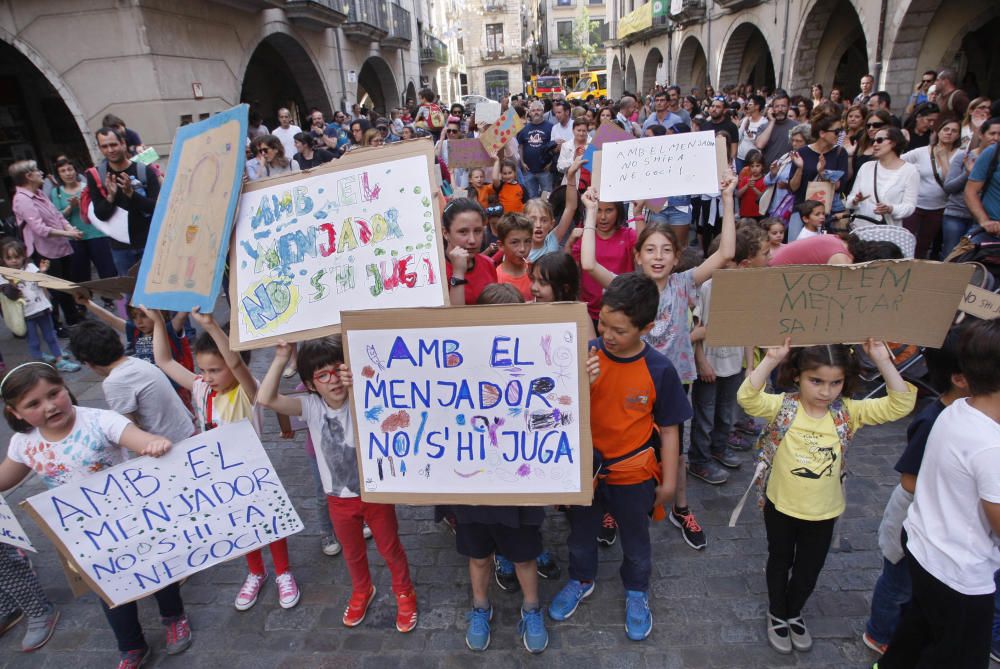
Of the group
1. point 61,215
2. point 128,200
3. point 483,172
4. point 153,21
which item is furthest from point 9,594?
point 153,21

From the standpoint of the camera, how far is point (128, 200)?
595 centimetres

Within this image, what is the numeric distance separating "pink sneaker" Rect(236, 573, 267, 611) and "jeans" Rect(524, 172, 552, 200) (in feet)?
24.3

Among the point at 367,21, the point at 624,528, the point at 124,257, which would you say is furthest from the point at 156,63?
the point at 367,21

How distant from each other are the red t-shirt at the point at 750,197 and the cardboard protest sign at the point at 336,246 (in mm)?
5686

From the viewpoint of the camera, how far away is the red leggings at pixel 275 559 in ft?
10.4

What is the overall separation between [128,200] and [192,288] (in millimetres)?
4272

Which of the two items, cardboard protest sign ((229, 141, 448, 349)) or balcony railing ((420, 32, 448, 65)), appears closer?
cardboard protest sign ((229, 141, 448, 349))

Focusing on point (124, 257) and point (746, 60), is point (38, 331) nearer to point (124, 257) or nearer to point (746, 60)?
point (124, 257)

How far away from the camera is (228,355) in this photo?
2.86m

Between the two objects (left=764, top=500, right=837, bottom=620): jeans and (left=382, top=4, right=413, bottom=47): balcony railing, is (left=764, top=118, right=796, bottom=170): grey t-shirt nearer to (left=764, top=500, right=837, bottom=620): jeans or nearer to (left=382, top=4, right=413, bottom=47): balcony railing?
(left=764, top=500, right=837, bottom=620): jeans

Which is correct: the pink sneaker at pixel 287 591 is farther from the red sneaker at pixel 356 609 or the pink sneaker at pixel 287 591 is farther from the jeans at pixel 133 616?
the jeans at pixel 133 616

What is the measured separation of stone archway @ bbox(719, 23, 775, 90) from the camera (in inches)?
849

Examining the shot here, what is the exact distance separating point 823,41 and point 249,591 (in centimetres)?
1898

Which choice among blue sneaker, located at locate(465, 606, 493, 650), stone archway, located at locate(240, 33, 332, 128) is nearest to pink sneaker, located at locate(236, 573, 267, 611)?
blue sneaker, located at locate(465, 606, 493, 650)
